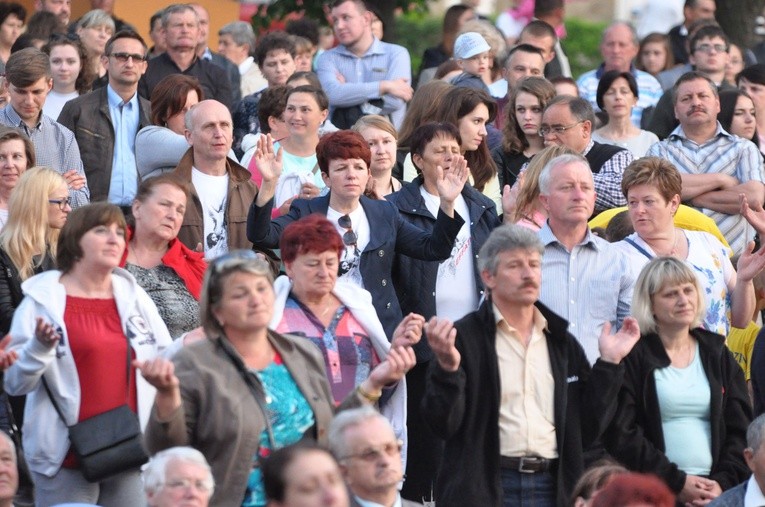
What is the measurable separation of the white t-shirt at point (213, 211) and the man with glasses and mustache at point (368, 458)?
130 inches

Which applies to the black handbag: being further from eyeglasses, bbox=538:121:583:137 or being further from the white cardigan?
eyeglasses, bbox=538:121:583:137

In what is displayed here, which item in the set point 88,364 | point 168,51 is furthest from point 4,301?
point 168,51

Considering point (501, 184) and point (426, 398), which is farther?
point (501, 184)

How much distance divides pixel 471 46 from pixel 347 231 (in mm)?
4293

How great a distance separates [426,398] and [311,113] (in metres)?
3.64

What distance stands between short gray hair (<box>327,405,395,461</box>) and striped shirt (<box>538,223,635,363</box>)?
7.55 feet

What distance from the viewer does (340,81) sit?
13.3 metres

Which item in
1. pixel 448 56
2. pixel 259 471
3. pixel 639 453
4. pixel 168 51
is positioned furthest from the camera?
Result: pixel 448 56

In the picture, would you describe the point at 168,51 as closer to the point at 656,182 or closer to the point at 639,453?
the point at 656,182

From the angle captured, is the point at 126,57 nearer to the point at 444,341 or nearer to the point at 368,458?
the point at 444,341

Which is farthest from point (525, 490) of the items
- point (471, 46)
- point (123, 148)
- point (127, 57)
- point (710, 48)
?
point (710, 48)

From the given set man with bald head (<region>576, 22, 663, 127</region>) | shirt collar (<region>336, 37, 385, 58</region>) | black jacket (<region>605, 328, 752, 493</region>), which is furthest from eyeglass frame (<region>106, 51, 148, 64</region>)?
black jacket (<region>605, 328, 752, 493</region>)

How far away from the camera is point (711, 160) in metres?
11.1

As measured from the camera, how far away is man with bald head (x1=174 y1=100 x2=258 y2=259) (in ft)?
31.3
